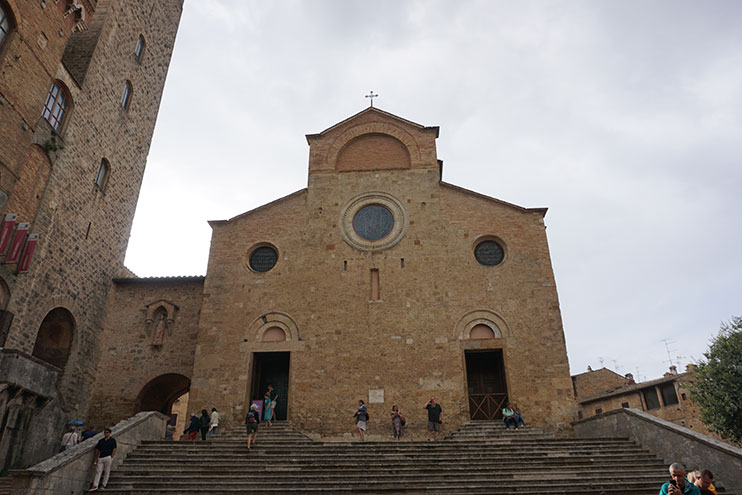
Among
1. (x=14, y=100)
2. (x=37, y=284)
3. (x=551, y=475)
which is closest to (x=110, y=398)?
(x=37, y=284)

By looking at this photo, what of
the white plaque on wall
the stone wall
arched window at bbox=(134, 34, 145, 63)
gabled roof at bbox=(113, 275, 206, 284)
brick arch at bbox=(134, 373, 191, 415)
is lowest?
the stone wall

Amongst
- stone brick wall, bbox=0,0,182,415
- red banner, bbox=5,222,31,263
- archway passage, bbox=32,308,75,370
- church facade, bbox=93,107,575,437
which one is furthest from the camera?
archway passage, bbox=32,308,75,370

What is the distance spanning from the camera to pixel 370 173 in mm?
19625

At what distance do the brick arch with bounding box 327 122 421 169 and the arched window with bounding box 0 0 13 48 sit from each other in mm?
10622

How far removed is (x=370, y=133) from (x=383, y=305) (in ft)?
23.9

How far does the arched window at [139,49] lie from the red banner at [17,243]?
34.7ft

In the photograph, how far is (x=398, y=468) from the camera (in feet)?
35.4

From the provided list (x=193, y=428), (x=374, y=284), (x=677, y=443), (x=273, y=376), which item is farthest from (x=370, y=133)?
(x=677, y=443)

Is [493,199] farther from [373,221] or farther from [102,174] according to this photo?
[102,174]

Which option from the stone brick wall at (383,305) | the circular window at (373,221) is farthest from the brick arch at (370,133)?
the circular window at (373,221)

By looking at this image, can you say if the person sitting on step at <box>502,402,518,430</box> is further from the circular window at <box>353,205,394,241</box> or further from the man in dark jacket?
the man in dark jacket

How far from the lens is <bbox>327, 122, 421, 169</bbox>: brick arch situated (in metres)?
20.0

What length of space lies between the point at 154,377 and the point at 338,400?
6888 millimetres

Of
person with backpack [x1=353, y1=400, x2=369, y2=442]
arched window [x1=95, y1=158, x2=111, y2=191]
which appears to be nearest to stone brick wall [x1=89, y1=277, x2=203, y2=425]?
arched window [x1=95, y1=158, x2=111, y2=191]
